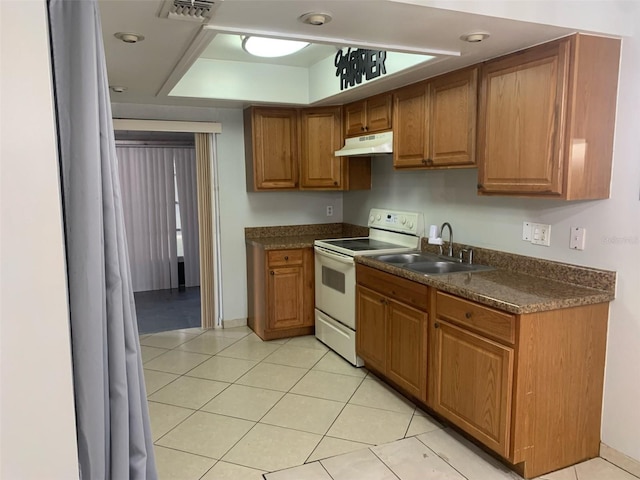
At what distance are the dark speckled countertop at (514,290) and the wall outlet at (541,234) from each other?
0.66 feet

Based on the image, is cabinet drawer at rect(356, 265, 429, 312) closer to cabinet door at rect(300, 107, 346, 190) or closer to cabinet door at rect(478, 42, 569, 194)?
cabinet door at rect(478, 42, 569, 194)

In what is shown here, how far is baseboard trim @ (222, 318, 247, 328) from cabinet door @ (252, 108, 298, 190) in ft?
4.46

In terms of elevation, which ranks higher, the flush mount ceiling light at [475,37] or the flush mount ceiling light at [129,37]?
the flush mount ceiling light at [129,37]

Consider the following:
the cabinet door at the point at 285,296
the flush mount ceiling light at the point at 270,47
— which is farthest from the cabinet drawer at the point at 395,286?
the flush mount ceiling light at the point at 270,47

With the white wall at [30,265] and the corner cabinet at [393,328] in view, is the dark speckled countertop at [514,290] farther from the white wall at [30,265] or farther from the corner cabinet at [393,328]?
the white wall at [30,265]

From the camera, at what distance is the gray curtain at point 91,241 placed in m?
1.10

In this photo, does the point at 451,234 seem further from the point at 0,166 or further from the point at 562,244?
the point at 0,166

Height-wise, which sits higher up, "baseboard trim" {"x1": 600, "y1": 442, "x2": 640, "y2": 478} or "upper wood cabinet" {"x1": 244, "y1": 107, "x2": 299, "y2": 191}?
"upper wood cabinet" {"x1": 244, "y1": 107, "x2": 299, "y2": 191}

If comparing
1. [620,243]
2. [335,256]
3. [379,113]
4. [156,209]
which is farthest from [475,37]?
[156,209]

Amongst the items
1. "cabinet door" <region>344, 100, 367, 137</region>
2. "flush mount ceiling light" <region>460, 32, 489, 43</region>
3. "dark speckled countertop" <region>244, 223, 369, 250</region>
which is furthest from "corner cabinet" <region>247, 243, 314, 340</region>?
"flush mount ceiling light" <region>460, 32, 489, 43</region>

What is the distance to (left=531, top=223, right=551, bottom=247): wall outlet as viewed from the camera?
2.65 metres

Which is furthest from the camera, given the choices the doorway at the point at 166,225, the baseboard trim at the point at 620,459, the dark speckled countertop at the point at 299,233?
the doorway at the point at 166,225

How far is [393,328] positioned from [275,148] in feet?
6.72

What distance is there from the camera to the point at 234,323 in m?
4.71
